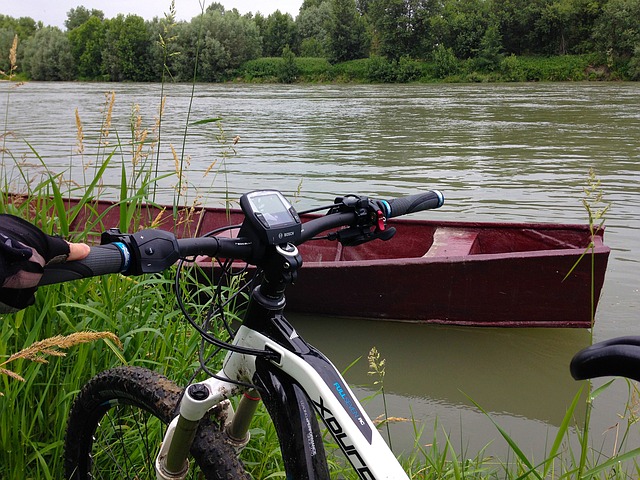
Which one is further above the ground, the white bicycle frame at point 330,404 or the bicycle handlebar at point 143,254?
the bicycle handlebar at point 143,254

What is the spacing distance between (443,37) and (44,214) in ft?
179

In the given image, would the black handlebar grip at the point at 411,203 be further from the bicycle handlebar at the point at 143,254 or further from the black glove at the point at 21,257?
the black glove at the point at 21,257

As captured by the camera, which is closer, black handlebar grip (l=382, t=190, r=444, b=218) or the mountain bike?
the mountain bike

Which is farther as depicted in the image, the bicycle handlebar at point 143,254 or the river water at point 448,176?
the river water at point 448,176

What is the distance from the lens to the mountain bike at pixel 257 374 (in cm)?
123

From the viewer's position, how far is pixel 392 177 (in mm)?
11406

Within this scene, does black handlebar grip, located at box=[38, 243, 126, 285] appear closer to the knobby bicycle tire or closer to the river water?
the knobby bicycle tire

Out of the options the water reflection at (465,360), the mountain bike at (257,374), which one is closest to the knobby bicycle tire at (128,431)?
the mountain bike at (257,374)

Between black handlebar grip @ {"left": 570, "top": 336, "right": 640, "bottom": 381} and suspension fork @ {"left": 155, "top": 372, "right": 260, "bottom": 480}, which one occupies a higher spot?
black handlebar grip @ {"left": 570, "top": 336, "right": 640, "bottom": 381}

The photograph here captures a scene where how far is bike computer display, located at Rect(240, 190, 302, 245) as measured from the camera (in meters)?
1.28

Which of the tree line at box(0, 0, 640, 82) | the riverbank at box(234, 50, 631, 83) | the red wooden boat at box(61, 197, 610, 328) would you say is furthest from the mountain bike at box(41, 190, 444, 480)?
the riverbank at box(234, 50, 631, 83)

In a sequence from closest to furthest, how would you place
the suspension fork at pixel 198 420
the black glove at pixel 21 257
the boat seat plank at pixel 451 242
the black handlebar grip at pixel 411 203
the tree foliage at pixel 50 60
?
the black glove at pixel 21 257 → the suspension fork at pixel 198 420 → the black handlebar grip at pixel 411 203 → the boat seat plank at pixel 451 242 → the tree foliage at pixel 50 60

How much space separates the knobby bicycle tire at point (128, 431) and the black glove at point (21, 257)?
525 millimetres

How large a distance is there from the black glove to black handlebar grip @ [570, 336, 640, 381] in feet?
2.89
